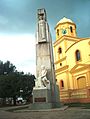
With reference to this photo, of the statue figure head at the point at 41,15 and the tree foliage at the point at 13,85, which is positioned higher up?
the statue figure head at the point at 41,15

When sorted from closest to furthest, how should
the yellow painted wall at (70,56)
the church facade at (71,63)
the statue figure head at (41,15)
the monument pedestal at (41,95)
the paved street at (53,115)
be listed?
the paved street at (53,115)
the monument pedestal at (41,95)
the statue figure head at (41,15)
the church facade at (71,63)
the yellow painted wall at (70,56)

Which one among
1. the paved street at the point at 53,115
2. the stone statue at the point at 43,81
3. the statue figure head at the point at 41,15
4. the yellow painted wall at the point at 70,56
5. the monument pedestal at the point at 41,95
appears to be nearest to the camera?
the paved street at the point at 53,115

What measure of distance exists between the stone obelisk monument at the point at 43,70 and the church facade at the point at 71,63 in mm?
15931

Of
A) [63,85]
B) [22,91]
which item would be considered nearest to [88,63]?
[63,85]

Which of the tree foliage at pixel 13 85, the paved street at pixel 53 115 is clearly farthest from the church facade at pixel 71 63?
the paved street at pixel 53 115

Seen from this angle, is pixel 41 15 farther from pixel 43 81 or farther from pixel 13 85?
pixel 13 85

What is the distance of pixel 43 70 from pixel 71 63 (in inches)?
894

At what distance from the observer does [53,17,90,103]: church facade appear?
33.3m

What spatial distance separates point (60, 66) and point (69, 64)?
4.05m

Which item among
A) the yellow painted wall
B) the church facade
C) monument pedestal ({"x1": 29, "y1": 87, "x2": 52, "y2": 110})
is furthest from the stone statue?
the yellow painted wall

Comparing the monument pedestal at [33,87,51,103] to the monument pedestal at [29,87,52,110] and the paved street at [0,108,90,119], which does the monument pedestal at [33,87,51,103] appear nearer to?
the monument pedestal at [29,87,52,110]

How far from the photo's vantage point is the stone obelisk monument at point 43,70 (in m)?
14.7

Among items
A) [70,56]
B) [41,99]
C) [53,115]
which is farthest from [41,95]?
[70,56]

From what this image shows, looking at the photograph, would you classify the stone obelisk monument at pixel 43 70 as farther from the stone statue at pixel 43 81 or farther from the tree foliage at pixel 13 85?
the tree foliage at pixel 13 85
